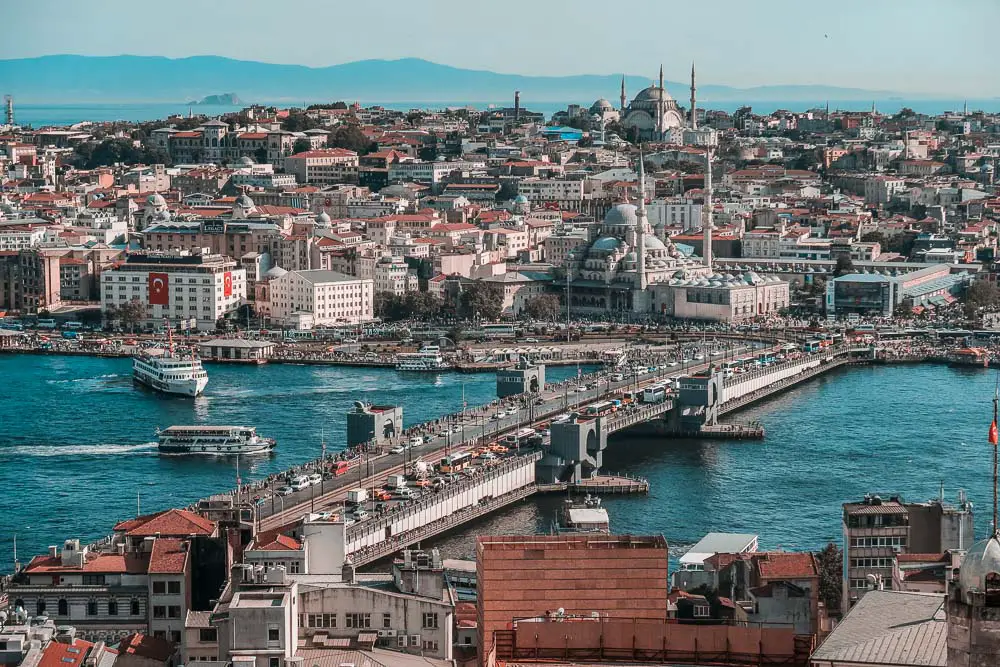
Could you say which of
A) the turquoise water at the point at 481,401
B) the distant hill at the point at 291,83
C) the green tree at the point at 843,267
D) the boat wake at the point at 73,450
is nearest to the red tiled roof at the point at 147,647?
the turquoise water at the point at 481,401

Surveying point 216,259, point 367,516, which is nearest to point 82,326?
point 216,259

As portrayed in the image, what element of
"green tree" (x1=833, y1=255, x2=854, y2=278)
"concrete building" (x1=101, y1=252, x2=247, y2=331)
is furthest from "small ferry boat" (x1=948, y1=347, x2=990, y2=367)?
"concrete building" (x1=101, y1=252, x2=247, y2=331)

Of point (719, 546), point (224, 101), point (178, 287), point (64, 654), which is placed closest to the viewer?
point (64, 654)

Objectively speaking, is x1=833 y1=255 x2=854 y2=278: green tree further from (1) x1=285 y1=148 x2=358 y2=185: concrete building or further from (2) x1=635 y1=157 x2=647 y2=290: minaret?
(1) x1=285 y1=148 x2=358 y2=185: concrete building

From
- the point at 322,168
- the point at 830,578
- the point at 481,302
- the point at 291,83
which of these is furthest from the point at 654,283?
the point at 291,83

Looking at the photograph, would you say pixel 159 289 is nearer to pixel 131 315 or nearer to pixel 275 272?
pixel 131 315

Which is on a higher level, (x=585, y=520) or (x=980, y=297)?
(x=980, y=297)
